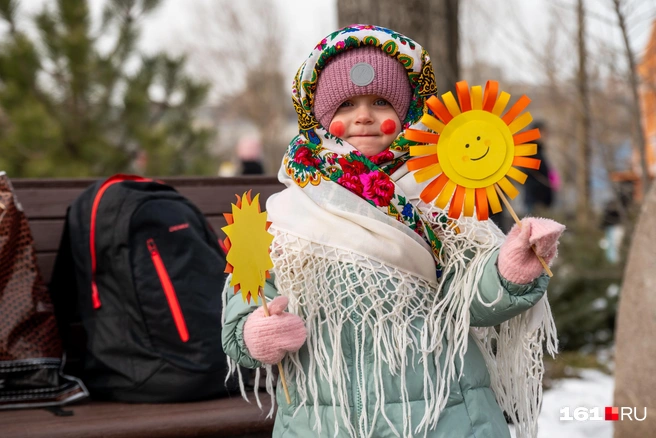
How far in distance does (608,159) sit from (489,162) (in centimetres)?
270

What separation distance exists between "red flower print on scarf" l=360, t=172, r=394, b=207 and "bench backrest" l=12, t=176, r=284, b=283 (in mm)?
1323

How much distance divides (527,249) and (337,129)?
537mm

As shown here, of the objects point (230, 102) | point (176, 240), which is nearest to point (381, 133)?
point (176, 240)

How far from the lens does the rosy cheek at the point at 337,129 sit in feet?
6.17

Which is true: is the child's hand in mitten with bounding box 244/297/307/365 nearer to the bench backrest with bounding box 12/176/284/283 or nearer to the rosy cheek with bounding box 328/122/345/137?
the rosy cheek with bounding box 328/122/345/137

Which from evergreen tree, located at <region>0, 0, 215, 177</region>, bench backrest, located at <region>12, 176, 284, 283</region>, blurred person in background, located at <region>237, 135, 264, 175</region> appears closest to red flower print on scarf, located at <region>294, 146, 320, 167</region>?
bench backrest, located at <region>12, 176, 284, 283</region>

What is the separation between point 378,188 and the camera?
1.82 meters

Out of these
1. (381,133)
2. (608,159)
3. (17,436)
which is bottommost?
(17,436)

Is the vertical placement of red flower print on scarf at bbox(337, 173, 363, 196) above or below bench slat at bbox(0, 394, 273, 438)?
above

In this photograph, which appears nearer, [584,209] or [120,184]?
[120,184]

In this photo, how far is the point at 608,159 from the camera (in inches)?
162

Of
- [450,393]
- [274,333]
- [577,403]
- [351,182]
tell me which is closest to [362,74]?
[351,182]

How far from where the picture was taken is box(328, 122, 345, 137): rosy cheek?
1.88m

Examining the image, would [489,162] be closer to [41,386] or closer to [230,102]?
[41,386]
